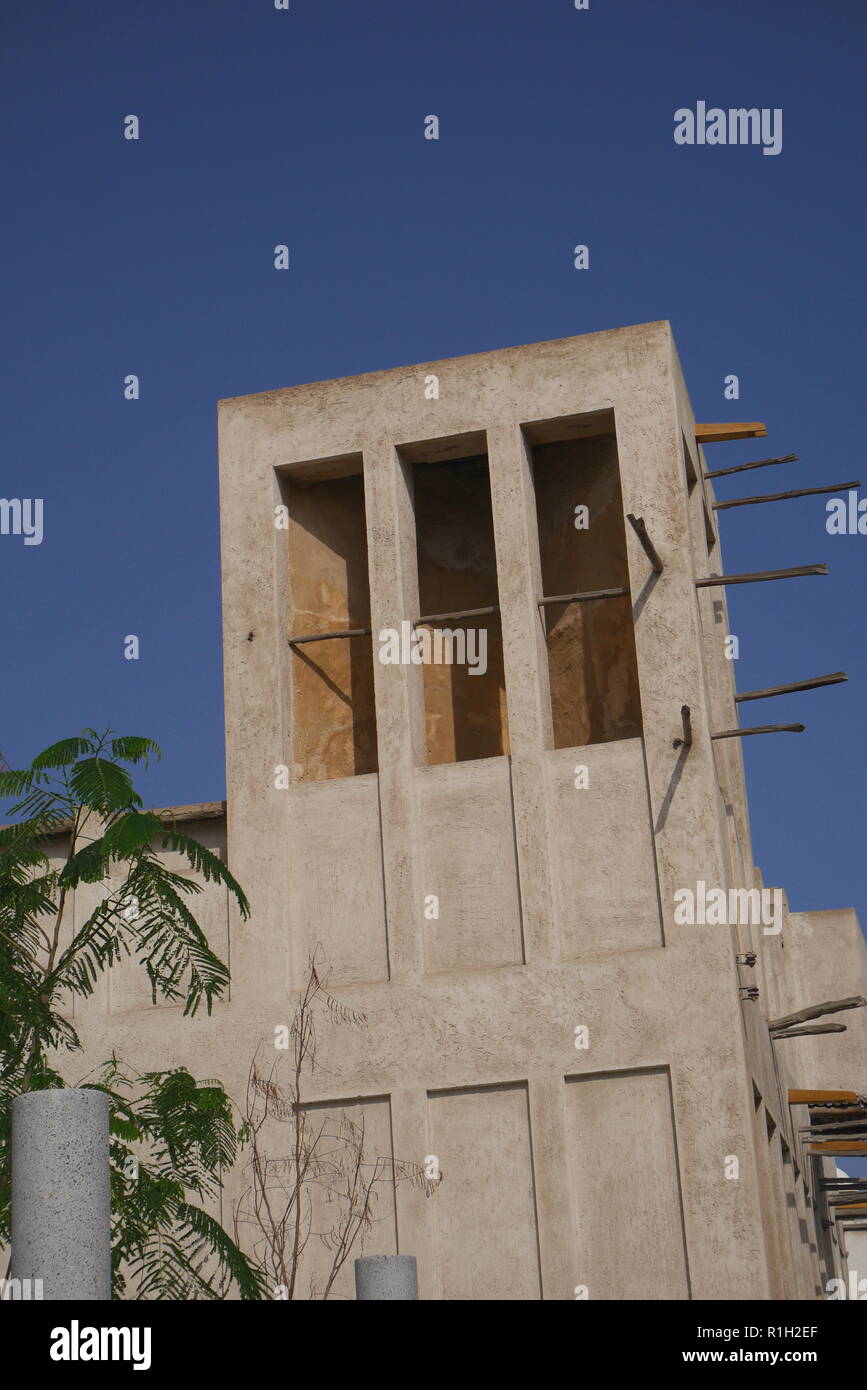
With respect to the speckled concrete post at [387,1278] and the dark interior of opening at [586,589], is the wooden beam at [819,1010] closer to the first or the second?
the dark interior of opening at [586,589]

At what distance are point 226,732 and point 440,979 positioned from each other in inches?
138

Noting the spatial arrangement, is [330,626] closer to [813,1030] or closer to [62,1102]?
[813,1030]

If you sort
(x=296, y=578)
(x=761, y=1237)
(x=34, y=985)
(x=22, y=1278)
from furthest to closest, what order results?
(x=296, y=578)
(x=761, y=1237)
(x=34, y=985)
(x=22, y=1278)

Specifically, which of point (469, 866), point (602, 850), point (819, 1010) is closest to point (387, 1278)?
point (469, 866)

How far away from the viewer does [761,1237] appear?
15234 millimetres

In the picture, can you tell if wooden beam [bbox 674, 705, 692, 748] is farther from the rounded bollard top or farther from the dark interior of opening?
the rounded bollard top

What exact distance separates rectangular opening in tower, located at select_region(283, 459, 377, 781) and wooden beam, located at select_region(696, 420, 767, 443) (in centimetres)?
390

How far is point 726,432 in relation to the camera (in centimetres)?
2067

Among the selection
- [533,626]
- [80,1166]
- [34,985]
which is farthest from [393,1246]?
[80,1166]

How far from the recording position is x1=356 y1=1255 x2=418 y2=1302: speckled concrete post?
12.8 meters

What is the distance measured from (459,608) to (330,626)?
6.80 feet

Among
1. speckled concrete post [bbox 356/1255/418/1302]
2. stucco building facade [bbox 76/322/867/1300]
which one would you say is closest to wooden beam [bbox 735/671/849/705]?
stucco building facade [bbox 76/322/867/1300]

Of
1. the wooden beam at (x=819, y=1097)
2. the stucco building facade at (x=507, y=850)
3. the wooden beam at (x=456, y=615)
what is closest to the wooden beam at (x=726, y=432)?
the stucco building facade at (x=507, y=850)
